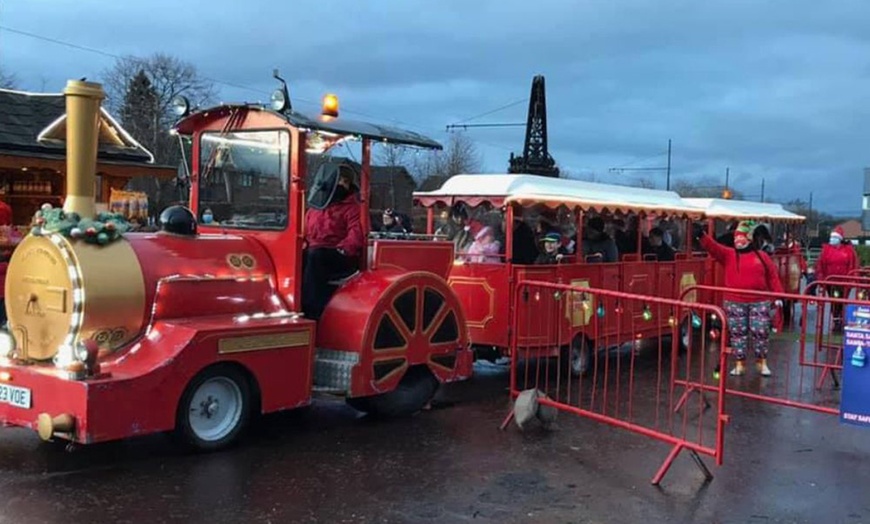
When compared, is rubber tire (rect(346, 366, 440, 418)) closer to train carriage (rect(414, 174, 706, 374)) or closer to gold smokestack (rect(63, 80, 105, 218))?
train carriage (rect(414, 174, 706, 374))

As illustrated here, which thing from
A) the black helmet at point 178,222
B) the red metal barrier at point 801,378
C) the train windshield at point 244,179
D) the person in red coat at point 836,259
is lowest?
the red metal barrier at point 801,378

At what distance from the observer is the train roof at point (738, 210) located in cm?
1403

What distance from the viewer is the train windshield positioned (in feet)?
22.2

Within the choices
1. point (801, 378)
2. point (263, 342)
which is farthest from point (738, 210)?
point (263, 342)

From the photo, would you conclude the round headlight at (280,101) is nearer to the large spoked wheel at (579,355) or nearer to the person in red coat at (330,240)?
the person in red coat at (330,240)

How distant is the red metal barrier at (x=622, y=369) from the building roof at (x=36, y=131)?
6.73m

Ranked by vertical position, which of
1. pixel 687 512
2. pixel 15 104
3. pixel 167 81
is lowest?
pixel 687 512

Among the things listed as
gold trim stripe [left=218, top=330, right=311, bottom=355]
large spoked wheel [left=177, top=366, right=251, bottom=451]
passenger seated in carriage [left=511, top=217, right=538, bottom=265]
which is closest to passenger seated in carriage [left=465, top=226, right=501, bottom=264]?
passenger seated in carriage [left=511, top=217, right=538, bottom=265]

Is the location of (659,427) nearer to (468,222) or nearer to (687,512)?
(687,512)

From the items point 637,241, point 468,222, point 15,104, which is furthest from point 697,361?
point 15,104

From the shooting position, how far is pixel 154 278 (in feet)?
19.3

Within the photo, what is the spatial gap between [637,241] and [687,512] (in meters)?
6.53

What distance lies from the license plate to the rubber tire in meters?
2.62

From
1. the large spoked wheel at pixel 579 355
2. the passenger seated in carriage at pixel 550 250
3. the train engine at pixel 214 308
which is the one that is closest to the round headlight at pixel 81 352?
the train engine at pixel 214 308
